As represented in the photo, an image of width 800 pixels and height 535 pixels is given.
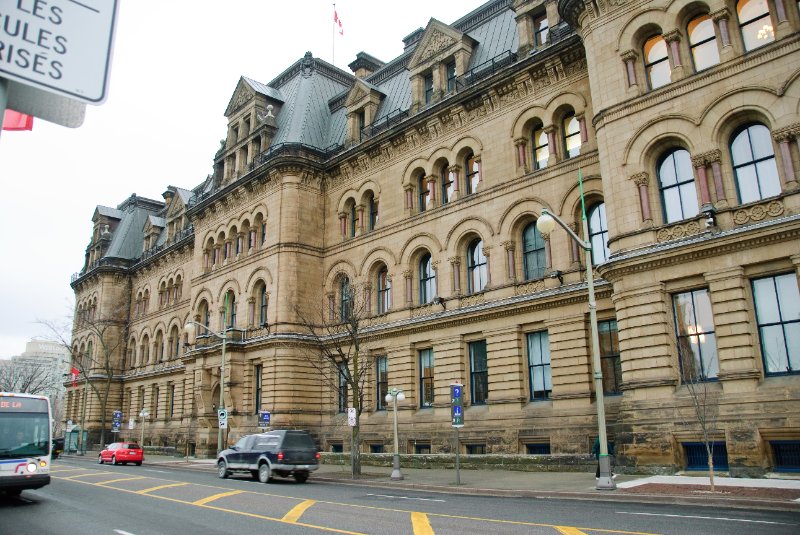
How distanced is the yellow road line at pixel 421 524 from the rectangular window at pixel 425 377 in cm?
2015

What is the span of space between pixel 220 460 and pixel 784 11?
2849 centimetres

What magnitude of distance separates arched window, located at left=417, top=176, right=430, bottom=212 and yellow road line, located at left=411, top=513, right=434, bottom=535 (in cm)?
2474

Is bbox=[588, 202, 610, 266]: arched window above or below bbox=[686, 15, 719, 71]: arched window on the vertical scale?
below

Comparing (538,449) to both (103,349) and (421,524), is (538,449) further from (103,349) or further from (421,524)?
(103,349)

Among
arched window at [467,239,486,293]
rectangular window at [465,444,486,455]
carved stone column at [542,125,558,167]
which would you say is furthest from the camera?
arched window at [467,239,486,293]

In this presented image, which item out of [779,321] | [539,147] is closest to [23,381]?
[539,147]

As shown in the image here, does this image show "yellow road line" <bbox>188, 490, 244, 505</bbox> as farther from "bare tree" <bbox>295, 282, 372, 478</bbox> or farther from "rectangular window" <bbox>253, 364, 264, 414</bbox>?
"rectangular window" <bbox>253, 364, 264, 414</bbox>

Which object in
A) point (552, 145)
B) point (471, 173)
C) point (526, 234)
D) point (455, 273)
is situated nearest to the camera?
point (552, 145)

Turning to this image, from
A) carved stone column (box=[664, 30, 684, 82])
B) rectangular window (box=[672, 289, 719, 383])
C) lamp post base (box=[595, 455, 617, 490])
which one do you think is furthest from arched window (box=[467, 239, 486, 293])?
lamp post base (box=[595, 455, 617, 490])

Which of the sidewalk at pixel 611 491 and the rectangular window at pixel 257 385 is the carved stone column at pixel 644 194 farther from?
the rectangular window at pixel 257 385

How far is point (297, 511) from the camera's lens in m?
14.9

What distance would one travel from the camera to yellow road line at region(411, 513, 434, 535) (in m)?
11.4

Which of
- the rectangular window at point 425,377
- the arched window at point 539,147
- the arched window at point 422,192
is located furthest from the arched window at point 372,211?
the arched window at point 539,147

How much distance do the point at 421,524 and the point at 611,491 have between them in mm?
7419
